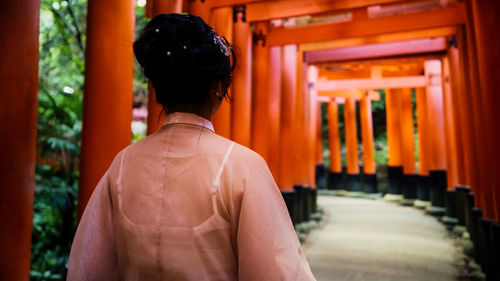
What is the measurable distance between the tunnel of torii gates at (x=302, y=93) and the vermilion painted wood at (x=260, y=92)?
0.07 ft

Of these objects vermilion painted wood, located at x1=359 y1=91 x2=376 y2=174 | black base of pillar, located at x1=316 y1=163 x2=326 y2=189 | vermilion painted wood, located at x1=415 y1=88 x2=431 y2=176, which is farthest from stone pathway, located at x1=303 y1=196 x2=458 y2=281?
black base of pillar, located at x1=316 y1=163 x2=326 y2=189

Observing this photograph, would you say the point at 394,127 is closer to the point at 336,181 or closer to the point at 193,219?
the point at 336,181

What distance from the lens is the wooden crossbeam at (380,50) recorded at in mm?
8406

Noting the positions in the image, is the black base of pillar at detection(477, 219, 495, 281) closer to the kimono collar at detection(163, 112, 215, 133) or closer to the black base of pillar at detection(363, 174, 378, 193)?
the kimono collar at detection(163, 112, 215, 133)

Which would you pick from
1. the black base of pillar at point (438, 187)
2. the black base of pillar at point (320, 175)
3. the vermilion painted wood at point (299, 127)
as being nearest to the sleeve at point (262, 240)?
the vermilion painted wood at point (299, 127)

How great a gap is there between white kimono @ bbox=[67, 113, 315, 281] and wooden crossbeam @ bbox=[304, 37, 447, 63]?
8.71 metres

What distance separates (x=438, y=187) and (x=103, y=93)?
9.25 meters

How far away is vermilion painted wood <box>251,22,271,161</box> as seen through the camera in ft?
22.1

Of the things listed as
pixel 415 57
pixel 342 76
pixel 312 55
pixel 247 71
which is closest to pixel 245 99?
pixel 247 71

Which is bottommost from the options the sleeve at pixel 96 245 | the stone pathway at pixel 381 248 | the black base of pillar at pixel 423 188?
the stone pathway at pixel 381 248

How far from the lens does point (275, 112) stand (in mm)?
7105

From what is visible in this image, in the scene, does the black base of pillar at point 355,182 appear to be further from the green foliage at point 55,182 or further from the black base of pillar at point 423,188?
the green foliage at point 55,182

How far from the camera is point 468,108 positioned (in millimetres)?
5914

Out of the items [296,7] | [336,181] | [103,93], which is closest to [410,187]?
[336,181]
